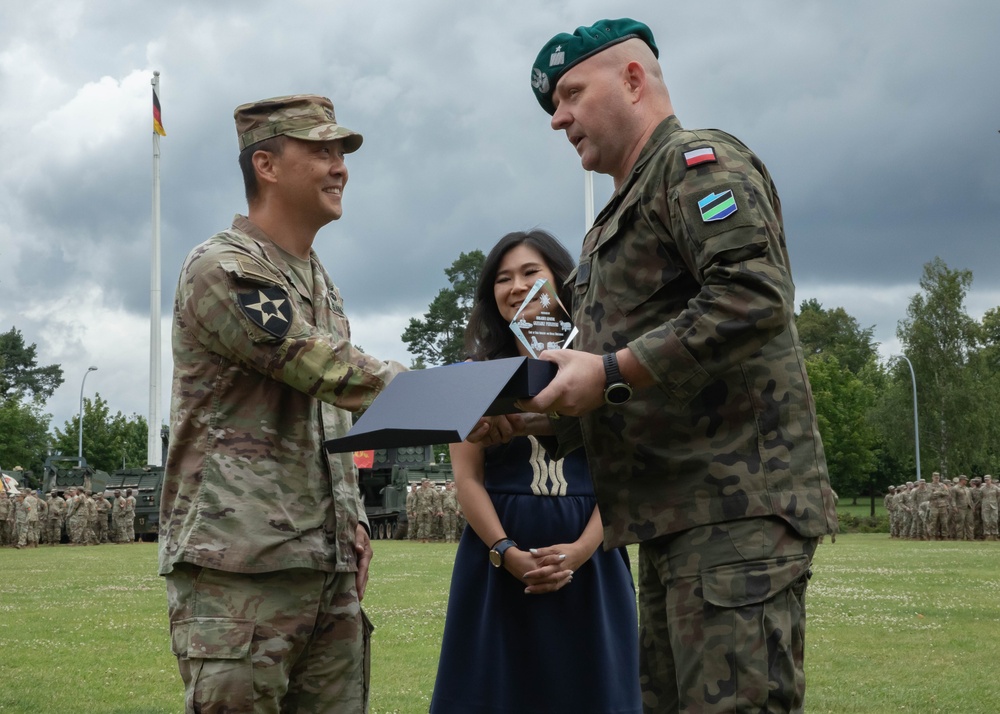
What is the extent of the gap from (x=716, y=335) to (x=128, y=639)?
8.53 meters

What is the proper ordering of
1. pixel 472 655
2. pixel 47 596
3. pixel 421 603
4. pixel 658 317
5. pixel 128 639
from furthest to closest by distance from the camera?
pixel 47 596 < pixel 421 603 < pixel 128 639 < pixel 472 655 < pixel 658 317

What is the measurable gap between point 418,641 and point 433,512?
806 inches

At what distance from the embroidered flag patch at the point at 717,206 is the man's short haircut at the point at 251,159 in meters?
1.50

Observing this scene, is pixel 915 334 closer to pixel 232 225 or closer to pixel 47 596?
pixel 47 596

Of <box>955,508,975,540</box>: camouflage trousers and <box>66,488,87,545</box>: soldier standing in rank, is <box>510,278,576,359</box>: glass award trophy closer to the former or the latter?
<box>955,508,975,540</box>: camouflage trousers

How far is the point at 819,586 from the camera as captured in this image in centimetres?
1420

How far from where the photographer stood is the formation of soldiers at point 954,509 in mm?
29125

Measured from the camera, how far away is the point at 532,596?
3729 mm

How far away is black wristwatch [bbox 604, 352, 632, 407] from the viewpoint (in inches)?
94.4

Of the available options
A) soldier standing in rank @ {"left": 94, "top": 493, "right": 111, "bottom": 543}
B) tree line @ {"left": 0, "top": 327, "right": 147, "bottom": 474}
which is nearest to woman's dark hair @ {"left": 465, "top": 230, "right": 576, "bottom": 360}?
soldier standing in rank @ {"left": 94, "top": 493, "right": 111, "bottom": 543}

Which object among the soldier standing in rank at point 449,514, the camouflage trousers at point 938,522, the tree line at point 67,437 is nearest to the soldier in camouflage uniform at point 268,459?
the soldier standing in rank at point 449,514

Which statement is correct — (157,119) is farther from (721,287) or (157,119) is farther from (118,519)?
(721,287)

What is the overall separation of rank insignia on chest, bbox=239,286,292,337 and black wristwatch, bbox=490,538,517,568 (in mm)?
1230

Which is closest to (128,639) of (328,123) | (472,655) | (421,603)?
(421,603)
